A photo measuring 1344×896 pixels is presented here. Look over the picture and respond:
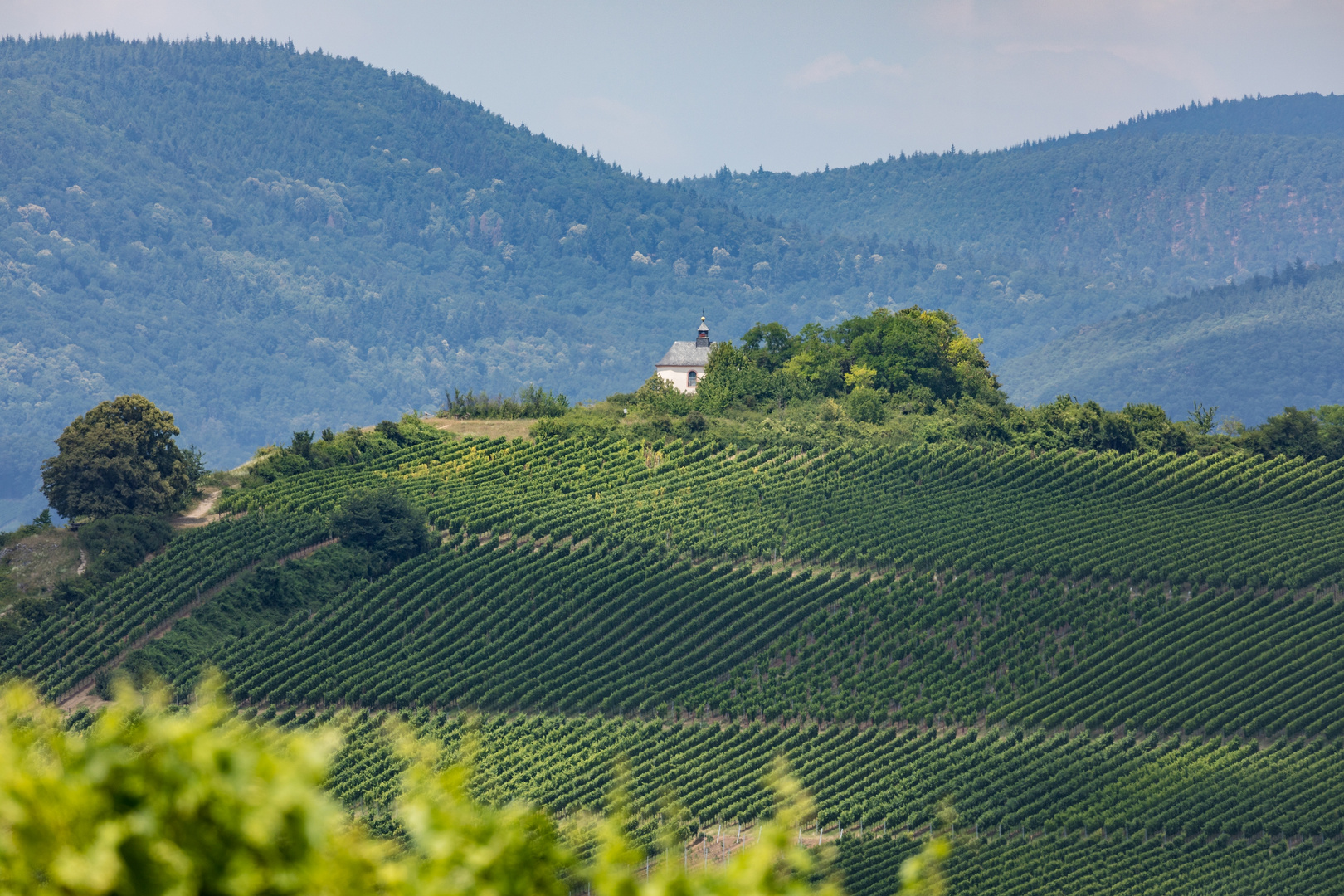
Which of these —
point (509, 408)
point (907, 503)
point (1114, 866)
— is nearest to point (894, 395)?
point (907, 503)

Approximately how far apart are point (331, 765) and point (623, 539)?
58.7 feet

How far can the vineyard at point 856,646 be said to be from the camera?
46.6 m

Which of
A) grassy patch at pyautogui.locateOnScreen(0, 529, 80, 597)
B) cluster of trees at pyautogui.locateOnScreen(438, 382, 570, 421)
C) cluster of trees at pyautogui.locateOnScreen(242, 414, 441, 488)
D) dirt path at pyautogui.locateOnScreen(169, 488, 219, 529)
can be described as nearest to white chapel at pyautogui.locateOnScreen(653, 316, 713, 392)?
cluster of trees at pyautogui.locateOnScreen(438, 382, 570, 421)

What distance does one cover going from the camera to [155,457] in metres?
70.9

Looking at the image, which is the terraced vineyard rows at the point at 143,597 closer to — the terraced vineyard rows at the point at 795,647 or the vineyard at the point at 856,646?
the vineyard at the point at 856,646

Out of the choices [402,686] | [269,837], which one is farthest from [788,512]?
[269,837]

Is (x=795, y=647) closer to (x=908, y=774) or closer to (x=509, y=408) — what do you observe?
(x=908, y=774)

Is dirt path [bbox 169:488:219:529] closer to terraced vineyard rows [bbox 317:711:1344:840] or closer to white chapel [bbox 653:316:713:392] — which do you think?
terraced vineyard rows [bbox 317:711:1344:840]

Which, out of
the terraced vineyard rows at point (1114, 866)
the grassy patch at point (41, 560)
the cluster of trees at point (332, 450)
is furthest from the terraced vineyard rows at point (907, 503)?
the terraced vineyard rows at point (1114, 866)

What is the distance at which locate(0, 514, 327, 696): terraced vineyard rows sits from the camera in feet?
190

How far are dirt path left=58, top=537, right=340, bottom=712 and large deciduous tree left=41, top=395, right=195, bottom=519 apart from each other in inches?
310

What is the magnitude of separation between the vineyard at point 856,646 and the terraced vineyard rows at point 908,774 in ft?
0.39

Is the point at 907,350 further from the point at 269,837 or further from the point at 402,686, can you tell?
the point at 269,837

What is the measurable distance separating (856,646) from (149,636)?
84.0 feet
